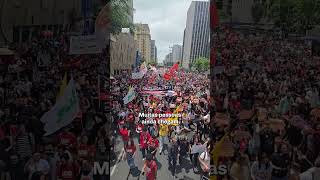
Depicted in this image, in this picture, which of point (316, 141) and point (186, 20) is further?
point (186, 20)

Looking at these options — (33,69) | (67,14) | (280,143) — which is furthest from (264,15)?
(33,69)

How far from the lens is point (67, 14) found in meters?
8.80

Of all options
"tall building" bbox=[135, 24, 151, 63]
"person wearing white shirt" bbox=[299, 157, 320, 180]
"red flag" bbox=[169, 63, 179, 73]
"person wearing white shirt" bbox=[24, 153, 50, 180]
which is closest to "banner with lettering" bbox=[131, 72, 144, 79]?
"tall building" bbox=[135, 24, 151, 63]

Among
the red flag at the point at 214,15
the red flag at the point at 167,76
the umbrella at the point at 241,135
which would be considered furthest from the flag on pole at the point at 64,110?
the umbrella at the point at 241,135

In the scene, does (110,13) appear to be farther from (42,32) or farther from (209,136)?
(209,136)

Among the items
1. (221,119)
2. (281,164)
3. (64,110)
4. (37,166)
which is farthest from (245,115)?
(37,166)

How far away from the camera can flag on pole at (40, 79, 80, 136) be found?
28.9ft

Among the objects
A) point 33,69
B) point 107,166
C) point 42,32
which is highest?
point 42,32

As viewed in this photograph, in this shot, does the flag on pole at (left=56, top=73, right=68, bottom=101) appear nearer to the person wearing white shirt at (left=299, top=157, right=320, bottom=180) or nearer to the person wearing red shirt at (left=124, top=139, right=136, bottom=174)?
the person wearing red shirt at (left=124, top=139, right=136, bottom=174)

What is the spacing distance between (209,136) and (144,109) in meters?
1.23

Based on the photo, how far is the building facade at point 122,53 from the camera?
898 cm

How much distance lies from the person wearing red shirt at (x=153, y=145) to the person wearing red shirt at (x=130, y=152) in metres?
0.27

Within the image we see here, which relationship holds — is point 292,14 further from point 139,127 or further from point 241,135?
point 139,127

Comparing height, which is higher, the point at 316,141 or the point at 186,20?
the point at 186,20
